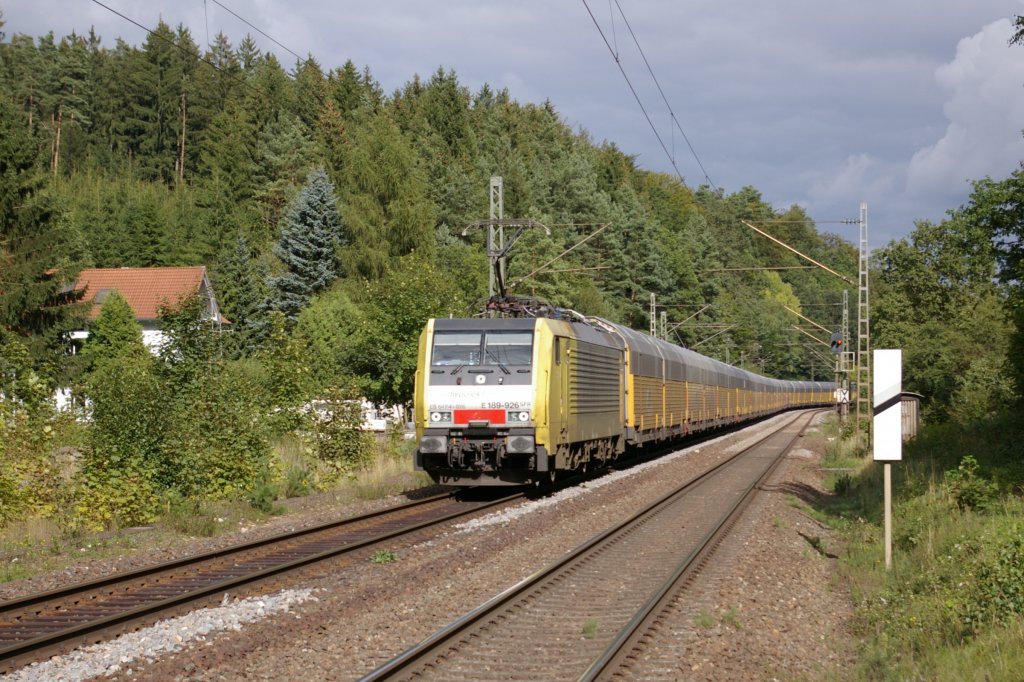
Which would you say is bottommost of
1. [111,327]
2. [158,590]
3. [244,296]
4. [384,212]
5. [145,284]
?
[158,590]

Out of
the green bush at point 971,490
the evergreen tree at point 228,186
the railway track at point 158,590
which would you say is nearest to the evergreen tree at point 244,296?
the evergreen tree at point 228,186

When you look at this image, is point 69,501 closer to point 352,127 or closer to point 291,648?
point 291,648

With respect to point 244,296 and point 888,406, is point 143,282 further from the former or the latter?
point 888,406

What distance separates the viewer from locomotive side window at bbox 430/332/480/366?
18.1 meters

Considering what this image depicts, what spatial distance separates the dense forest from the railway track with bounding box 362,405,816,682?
7.48 metres

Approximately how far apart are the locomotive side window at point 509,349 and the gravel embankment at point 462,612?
338 centimetres

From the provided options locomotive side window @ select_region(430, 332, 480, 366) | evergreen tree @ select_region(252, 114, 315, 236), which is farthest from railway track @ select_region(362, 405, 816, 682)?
evergreen tree @ select_region(252, 114, 315, 236)

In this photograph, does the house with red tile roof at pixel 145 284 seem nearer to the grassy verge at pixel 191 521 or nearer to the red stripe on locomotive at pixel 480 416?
the grassy verge at pixel 191 521

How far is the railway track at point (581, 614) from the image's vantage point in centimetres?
747

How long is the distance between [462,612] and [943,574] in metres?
4.53

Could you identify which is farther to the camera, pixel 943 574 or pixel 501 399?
pixel 501 399

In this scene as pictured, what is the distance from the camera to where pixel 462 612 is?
9.22 m

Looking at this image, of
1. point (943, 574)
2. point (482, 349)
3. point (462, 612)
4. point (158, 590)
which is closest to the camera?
point (462, 612)

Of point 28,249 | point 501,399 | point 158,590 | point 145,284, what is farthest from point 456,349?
point 145,284
